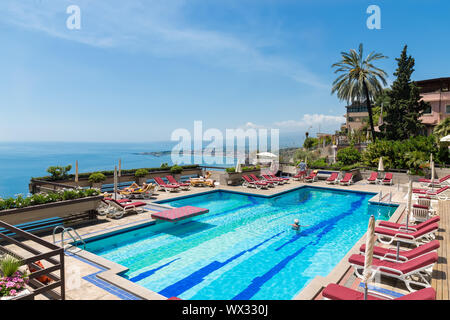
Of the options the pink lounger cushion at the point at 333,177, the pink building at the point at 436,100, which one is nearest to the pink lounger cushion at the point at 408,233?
the pink lounger cushion at the point at 333,177

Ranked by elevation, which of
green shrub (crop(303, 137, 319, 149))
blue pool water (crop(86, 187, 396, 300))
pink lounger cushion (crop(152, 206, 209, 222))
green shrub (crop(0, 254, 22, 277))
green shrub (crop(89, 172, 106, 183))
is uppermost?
green shrub (crop(303, 137, 319, 149))

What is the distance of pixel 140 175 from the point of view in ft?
55.5

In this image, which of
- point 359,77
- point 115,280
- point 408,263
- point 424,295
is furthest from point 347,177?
point 115,280

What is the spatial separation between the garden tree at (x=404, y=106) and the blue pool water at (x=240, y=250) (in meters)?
20.3

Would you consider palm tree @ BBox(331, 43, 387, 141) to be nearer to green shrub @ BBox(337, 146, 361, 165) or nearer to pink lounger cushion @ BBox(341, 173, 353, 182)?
green shrub @ BBox(337, 146, 361, 165)

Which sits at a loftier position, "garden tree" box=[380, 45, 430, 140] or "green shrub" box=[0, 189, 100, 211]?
"garden tree" box=[380, 45, 430, 140]

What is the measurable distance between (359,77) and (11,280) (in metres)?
31.3

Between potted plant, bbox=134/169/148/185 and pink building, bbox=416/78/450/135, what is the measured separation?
34128 millimetres

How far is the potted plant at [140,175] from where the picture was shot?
55.3ft

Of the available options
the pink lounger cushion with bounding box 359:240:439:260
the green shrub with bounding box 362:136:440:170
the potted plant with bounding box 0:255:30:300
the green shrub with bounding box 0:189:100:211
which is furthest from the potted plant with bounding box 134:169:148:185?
the green shrub with bounding box 362:136:440:170

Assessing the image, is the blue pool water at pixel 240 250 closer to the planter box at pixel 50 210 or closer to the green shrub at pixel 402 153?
the planter box at pixel 50 210

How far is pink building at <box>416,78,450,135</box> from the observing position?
3372 cm

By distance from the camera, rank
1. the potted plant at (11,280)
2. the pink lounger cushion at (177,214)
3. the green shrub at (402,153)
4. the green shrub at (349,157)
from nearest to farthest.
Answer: the potted plant at (11,280) → the pink lounger cushion at (177,214) → the green shrub at (402,153) → the green shrub at (349,157)

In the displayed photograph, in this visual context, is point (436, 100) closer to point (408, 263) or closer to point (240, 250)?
point (408, 263)
